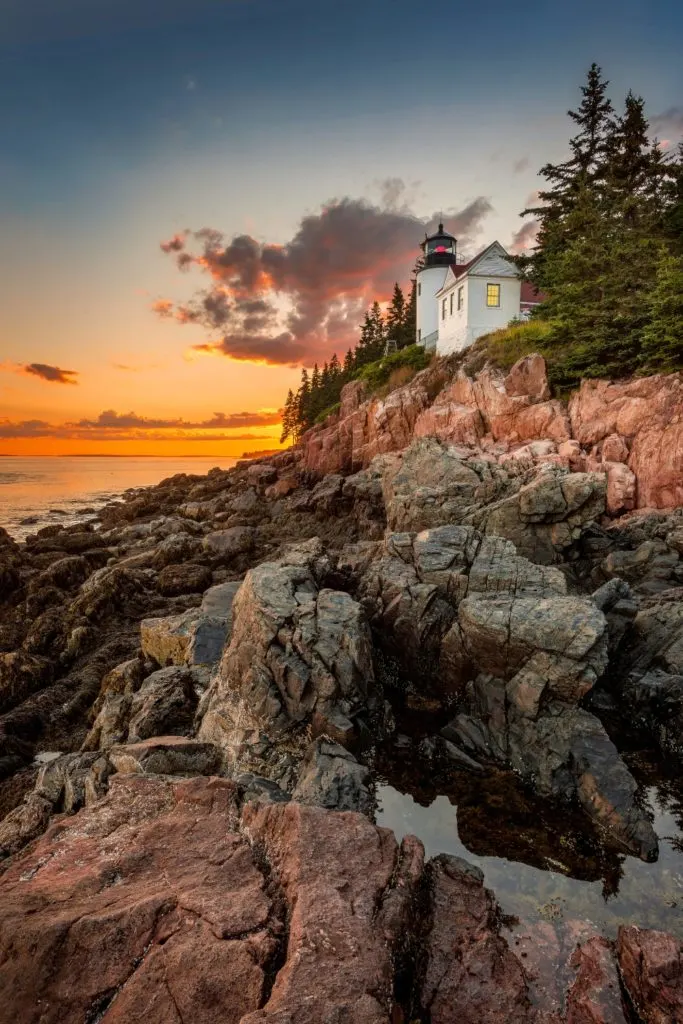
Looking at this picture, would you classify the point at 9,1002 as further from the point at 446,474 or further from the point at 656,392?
the point at 656,392

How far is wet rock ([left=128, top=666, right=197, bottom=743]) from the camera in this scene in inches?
498

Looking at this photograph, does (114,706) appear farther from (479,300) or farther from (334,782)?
(479,300)

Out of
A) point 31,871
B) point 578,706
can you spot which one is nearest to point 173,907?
point 31,871

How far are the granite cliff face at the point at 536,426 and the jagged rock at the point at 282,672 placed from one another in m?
19.5

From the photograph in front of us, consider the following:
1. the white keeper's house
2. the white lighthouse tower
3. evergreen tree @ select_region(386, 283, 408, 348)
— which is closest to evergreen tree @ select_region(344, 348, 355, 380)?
evergreen tree @ select_region(386, 283, 408, 348)

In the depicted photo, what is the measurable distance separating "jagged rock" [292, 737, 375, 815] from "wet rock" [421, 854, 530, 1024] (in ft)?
8.37

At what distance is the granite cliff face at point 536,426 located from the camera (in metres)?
26.5

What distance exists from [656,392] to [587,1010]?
29.5 metres

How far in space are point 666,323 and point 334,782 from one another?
29.8 m

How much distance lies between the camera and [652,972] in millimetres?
6066

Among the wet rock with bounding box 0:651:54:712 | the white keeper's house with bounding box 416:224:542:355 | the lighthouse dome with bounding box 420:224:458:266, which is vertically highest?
the lighthouse dome with bounding box 420:224:458:266

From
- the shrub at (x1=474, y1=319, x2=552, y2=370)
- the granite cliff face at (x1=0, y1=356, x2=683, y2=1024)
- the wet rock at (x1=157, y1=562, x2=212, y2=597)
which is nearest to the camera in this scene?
the granite cliff face at (x1=0, y1=356, x2=683, y2=1024)

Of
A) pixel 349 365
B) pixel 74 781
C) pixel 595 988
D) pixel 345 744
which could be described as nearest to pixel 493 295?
pixel 349 365

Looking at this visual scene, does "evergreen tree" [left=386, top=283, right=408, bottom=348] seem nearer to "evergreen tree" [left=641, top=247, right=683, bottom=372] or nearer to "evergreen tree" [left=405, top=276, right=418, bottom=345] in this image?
"evergreen tree" [left=405, top=276, right=418, bottom=345]
